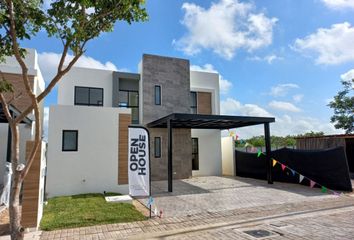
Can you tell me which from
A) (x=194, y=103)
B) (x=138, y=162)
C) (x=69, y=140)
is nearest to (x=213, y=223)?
(x=138, y=162)

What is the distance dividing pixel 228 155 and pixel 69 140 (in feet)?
35.7

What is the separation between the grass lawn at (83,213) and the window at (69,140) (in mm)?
1958

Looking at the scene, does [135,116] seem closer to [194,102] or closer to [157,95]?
[157,95]

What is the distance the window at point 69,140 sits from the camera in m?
9.71

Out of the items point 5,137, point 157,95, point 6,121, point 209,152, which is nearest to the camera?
point 6,121

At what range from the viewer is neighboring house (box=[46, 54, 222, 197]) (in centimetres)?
966

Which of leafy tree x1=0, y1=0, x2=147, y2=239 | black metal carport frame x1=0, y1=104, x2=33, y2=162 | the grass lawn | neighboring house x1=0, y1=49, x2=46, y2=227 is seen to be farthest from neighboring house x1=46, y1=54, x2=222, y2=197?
leafy tree x1=0, y1=0, x2=147, y2=239

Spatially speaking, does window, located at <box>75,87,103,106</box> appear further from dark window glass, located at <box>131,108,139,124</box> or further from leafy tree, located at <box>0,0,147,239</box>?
leafy tree, located at <box>0,0,147,239</box>

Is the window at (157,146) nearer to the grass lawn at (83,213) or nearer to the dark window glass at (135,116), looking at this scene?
the dark window glass at (135,116)

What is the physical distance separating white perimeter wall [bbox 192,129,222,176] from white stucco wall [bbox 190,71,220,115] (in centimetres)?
164

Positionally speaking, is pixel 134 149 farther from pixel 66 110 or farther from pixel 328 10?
pixel 328 10

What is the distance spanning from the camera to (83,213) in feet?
22.4

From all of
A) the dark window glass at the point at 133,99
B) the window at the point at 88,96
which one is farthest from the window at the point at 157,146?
the window at the point at 88,96

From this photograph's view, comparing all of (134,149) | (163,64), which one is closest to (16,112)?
(134,149)
